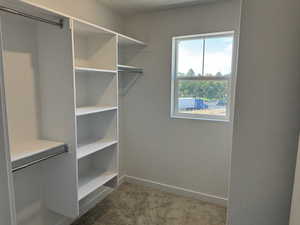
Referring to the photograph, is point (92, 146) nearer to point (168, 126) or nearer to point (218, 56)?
point (168, 126)

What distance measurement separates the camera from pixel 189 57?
2668 millimetres

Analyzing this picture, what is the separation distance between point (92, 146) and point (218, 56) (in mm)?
1899

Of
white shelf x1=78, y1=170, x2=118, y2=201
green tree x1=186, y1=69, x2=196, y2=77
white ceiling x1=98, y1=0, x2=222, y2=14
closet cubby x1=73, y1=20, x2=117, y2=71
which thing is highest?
white ceiling x1=98, y1=0, x2=222, y2=14

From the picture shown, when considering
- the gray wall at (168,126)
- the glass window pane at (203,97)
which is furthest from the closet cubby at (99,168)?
the glass window pane at (203,97)

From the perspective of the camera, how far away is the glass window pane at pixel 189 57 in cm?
261

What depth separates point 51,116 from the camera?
5.81 ft

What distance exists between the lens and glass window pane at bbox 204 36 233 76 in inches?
95.7

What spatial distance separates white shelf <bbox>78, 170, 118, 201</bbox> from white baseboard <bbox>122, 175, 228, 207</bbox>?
886 mm

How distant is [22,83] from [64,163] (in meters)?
0.78

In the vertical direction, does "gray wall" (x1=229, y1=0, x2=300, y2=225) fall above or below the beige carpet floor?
above

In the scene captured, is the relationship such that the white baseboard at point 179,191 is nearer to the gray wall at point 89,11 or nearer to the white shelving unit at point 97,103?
the white shelving unit at point 97,103

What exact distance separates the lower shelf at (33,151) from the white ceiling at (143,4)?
1799 millimetres

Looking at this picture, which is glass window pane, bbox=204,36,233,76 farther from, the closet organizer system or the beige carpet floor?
the beige carpet floor

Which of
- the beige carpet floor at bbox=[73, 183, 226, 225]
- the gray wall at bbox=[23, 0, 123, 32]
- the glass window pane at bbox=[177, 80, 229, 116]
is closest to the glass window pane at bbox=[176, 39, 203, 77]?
the glass window pane at bbox=[177, 80, 229, 116]
